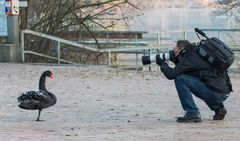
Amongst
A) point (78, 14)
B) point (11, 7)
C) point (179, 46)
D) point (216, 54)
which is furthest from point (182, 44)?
point (78, 14)

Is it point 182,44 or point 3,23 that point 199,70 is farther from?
point 3,23

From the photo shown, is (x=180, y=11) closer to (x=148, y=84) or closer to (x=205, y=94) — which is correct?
(x=148, y=84)

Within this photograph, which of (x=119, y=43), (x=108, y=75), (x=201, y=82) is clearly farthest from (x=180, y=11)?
(x=201, y=82)

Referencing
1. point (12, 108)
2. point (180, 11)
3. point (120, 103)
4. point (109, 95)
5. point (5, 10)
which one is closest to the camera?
point (12, 108)

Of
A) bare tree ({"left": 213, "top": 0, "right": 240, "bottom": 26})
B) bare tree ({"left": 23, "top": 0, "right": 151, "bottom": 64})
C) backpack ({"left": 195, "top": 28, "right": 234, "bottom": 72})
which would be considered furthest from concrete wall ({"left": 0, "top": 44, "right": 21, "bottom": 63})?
backpack ({"left": 195, "top": 28, "right": 234, "bottom": 72})

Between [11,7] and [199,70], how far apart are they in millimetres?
12030

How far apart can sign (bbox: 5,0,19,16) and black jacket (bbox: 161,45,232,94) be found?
11754 millimetres

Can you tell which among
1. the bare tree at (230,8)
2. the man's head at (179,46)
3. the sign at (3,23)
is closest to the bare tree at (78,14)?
the sign at (3,23)

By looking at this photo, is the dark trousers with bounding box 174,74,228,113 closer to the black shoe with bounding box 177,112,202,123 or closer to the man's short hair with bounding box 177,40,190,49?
the black shoe with bounding box 177,112,202,123

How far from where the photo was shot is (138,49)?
70.9ft

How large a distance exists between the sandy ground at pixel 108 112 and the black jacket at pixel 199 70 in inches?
22.1

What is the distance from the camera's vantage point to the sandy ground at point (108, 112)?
8.47 meters

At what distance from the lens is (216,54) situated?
9133 millimetres

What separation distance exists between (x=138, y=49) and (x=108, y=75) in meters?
4.45
